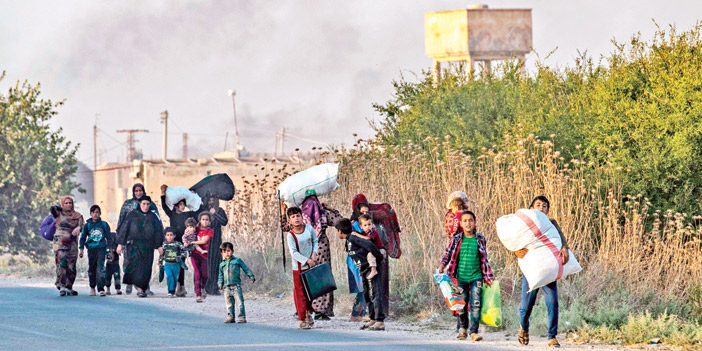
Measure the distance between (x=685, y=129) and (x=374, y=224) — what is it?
282 inches

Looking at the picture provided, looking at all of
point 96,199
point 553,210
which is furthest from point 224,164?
point 553,210

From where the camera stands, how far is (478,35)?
131 feet

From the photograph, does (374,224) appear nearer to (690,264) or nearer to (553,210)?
(553,210)

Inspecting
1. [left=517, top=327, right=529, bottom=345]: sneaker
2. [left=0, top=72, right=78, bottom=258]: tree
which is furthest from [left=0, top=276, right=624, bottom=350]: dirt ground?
[left=0, top=72, right=78, bottom=258]: tree

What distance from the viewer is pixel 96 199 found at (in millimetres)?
102125

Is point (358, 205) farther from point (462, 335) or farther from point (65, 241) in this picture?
point (65, 241)

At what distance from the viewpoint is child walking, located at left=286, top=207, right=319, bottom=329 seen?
47.0 feet

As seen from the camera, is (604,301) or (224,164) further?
(224,164)

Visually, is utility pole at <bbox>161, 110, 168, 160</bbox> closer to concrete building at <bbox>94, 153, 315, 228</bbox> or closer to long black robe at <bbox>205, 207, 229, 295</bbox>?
concrete building at <bbox>94, 153, 315, 228</bbox>

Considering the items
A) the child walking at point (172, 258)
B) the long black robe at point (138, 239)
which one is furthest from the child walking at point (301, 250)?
the long black robe at point (138, 239)

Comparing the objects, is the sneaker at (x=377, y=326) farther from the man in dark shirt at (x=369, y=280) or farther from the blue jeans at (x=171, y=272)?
the blue jeans at (x=171, y=272)

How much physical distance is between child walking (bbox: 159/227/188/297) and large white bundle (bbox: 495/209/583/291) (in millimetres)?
8356

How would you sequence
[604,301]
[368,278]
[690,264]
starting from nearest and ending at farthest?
[368,278]
[604,301]
[690,264]

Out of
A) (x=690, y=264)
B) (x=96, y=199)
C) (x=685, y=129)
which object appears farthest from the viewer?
(x=96, y=199)
